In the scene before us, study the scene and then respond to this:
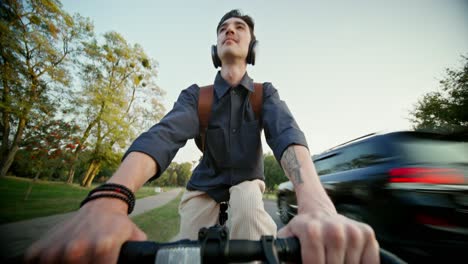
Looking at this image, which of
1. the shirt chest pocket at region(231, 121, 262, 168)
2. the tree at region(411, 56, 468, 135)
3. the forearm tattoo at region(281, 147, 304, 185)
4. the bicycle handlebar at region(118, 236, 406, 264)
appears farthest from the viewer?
the tree at region(411, 56, 468, 135)

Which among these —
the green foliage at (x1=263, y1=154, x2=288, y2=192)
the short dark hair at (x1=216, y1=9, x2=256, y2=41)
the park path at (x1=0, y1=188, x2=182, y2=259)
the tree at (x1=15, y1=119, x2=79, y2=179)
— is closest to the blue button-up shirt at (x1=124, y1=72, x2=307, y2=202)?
the short dark hair at (x1=216, y1=9, x2=256, y2=41)

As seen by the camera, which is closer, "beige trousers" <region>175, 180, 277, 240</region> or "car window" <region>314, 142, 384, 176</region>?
"beige trousers" <region>175, 180, 277, 240</region>

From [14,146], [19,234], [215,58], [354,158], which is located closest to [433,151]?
[354,158]

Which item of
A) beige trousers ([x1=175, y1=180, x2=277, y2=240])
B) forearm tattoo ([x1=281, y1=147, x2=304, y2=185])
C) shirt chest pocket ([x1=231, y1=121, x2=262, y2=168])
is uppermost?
shirt chest pocket ([x1=231, y1=121, x2=262, y2=168])

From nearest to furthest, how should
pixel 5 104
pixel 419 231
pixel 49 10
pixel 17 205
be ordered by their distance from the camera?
1. pixel 419 231
2. pixel 17 205
3. pixel 5 104
4. pixel 49 10

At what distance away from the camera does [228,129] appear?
1611 mm

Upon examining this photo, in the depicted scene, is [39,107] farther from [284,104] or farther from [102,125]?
[284,104]

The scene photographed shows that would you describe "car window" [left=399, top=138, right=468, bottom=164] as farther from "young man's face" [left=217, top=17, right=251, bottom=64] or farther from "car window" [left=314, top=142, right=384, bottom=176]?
"young man's face" [left=217, top=17, right=251, bottom=64]

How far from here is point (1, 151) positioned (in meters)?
9.52

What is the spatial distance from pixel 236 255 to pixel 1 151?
15.1m

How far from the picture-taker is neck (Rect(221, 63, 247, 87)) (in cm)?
177

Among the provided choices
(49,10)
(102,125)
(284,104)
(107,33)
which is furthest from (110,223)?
(107,33)

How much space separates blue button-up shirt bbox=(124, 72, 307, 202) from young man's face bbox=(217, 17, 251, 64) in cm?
23

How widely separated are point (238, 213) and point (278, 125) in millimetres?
625
